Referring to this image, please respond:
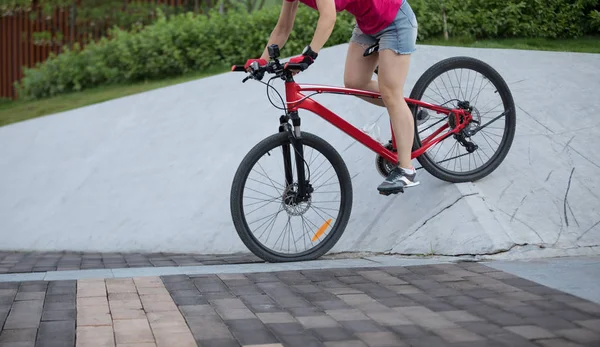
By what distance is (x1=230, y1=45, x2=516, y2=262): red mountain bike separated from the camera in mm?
4965

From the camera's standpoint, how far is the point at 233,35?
10578mm

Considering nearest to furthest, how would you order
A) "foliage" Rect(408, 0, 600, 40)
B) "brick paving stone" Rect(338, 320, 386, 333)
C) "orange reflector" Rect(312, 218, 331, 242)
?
"brick paving stone" Rect(338, 320, 386, 333) → "orange reflector" Rect(312, 218, 331, 242) → "foliage" Rect(408, 0, 600, 40)

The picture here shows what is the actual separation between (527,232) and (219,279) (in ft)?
6.33

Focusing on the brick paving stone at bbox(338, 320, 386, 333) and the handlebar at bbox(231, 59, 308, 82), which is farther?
the handlebar at bbox(231, 59, 308, 82)

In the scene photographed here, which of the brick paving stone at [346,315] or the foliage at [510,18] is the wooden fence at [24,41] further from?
the brick paving stone at [346,315]

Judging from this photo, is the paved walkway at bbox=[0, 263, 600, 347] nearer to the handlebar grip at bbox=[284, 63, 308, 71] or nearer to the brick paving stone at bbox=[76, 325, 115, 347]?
the brick paving stone at bbox=[76, 325, 115, 347]

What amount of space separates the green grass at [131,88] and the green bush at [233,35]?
15 cm

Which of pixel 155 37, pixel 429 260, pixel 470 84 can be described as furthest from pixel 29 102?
pixel 429 260

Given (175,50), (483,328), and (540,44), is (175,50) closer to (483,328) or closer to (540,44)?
(540,44)

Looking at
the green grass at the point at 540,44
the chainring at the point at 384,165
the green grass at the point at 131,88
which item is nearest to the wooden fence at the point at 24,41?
the green grass at the point at 131,88

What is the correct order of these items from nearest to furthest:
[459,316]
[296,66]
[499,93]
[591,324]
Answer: [591,324]
[459,316]
[296,66]
[499,93]

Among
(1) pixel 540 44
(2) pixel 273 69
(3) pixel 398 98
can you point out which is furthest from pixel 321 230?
(1) pixel 540 44

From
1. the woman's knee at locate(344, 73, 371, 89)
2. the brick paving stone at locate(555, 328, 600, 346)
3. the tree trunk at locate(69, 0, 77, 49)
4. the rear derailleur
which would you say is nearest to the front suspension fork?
the woman's knee at locate(344, 73, 371, 89)

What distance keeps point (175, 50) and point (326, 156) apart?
6.37 m
